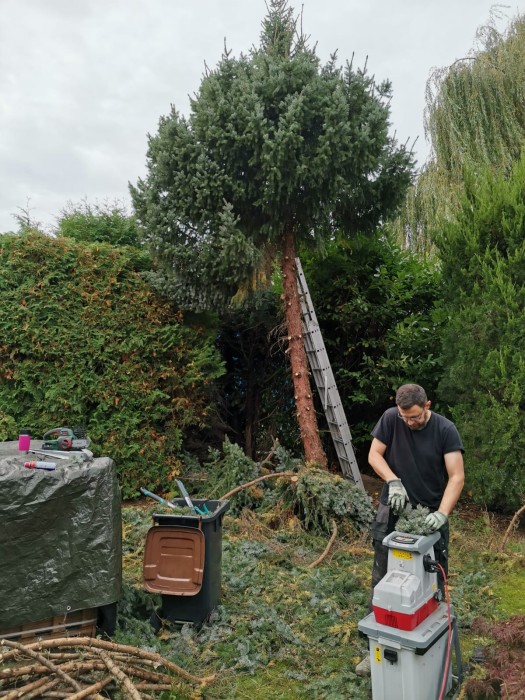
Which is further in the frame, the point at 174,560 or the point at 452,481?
the point at 174,560

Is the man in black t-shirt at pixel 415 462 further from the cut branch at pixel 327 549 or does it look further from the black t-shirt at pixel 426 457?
the cut branch at pixel 327 549

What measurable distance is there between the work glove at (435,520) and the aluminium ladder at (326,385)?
3335 millimetres

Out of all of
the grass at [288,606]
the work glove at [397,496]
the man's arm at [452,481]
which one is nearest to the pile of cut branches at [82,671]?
the grass at [288,606]

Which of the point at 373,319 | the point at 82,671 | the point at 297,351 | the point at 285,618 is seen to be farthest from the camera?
A: the point at 373,319

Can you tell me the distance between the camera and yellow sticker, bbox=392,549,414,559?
2.38 metres

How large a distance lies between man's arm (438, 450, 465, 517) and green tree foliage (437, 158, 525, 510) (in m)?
2.34

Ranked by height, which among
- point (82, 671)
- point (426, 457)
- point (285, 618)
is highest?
point (426, 457)

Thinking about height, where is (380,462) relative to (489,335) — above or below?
below

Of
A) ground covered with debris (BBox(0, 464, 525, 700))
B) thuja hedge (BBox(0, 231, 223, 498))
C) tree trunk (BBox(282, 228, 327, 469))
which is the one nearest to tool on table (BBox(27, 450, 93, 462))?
ground covered with debris (BBox(0, 464, 525, 700))

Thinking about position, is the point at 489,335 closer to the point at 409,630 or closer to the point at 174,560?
the point at 409,630

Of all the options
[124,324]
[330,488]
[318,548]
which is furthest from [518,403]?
[124,324]

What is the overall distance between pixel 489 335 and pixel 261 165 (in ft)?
9.17

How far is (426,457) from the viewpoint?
116 inches

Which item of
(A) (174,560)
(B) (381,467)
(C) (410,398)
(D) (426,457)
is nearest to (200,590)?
(A) (174,560)
